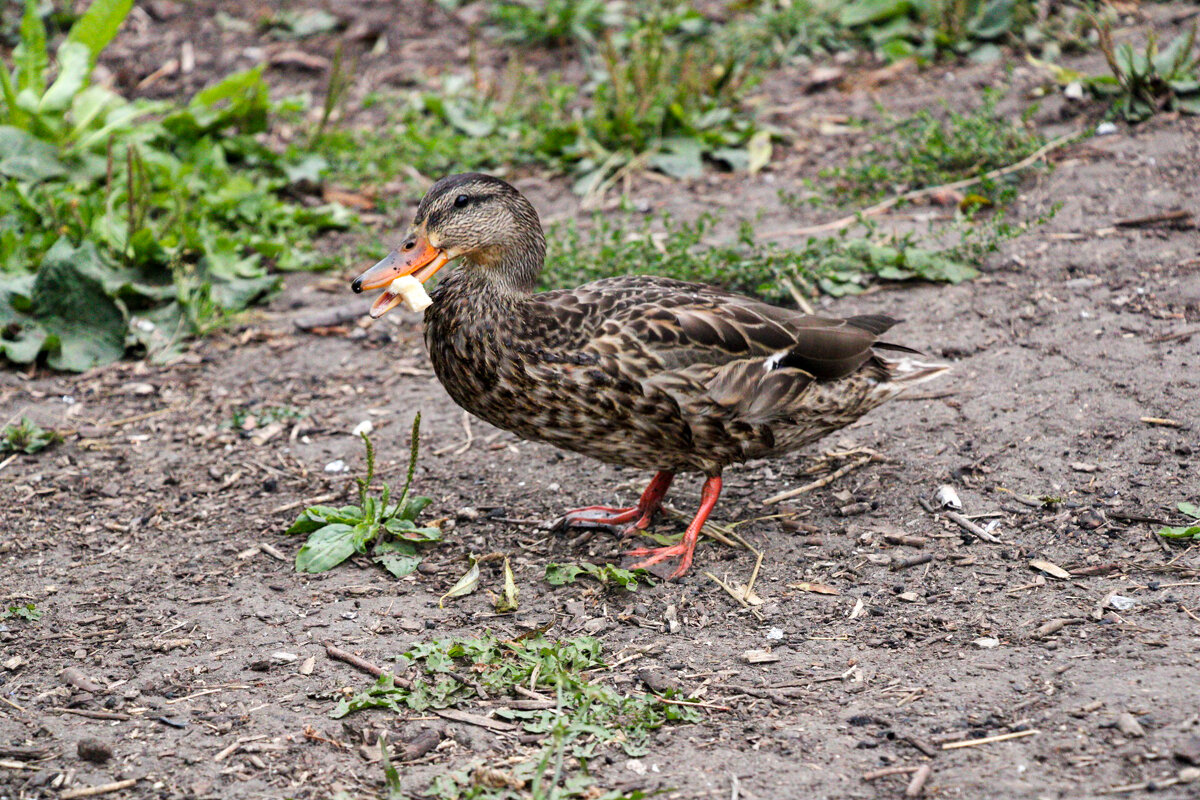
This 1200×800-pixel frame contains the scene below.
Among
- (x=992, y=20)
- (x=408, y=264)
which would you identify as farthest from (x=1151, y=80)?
(x=408, y=264)

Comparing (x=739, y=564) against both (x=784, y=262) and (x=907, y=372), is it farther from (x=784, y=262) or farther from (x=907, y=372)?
(x=784, y=262)

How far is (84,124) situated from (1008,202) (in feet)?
18.3

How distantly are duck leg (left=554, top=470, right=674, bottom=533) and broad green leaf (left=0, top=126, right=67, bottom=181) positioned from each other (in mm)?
4303

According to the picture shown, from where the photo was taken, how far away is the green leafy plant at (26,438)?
525cm

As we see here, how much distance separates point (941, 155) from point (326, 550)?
4.50 metres

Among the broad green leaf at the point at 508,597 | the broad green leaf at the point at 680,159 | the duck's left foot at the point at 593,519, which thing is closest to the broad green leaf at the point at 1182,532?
the duck's left foot at the point at 593,519

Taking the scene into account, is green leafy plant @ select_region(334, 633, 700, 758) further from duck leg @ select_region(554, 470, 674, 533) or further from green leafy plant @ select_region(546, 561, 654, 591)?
duck leg @ select_region(554, 470, 674, 533)

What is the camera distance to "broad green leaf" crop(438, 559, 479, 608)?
13.6ft

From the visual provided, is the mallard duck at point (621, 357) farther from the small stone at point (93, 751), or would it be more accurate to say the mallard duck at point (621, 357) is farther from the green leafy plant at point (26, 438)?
the green leafy plant at point (26, 438)

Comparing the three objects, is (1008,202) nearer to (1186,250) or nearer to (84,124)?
(1186,250)

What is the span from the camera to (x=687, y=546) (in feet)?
14.5

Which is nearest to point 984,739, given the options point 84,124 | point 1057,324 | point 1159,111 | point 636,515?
point 636,515

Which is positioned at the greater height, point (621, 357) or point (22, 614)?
point (621, 357)

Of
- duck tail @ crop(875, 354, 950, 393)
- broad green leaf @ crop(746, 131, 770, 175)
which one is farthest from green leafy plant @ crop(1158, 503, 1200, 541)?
broad green leaf @ crop(746, 131, 770, 175)
